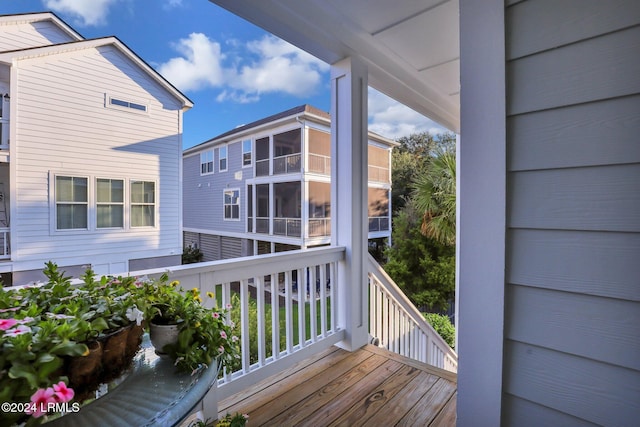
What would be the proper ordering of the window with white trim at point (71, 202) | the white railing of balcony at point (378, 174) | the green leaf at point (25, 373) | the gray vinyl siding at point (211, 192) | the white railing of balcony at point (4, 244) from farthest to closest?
the white railing of balcony at point (378, 174) → the gray vinyl siding at point (211, 192) → the window with white trim at point (71, 202) → the white railing of balcony at point (4, 244) → the green leaf at point (25, 373)

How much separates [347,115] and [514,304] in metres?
1.68

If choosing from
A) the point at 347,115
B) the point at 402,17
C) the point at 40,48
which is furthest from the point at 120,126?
the point at 402,17

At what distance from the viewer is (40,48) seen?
52.6 inches

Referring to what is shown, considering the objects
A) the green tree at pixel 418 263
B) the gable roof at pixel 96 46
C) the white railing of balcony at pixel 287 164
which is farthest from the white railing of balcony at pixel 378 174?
the gable roof at pixel 96 46

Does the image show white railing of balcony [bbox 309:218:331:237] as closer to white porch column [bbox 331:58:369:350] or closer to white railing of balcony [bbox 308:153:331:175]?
white railing of balcony [bbox 308:153:331:175]

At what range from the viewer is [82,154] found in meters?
1.47

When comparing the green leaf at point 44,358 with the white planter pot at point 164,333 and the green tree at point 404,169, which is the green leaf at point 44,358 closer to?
the white planter pot at point 164,333

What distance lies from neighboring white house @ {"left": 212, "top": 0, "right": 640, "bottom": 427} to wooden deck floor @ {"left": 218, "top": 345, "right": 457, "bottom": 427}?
0.74 metres

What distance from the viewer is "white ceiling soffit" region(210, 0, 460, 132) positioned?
162 centimetres

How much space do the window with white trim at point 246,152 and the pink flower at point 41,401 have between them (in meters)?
3.90

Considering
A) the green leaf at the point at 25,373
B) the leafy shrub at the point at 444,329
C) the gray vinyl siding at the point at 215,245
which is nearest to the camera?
the green leaf at the point at 25,373

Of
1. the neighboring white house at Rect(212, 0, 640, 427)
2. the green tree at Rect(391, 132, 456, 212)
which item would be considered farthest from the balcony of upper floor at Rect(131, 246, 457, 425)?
the green tree at Rect(391, 132, 456, 212)

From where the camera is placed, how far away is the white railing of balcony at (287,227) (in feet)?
13.5

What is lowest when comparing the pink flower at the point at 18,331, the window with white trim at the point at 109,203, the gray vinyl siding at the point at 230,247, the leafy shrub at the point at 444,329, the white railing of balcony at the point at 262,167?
the leafy shrub at the point at 444,329
